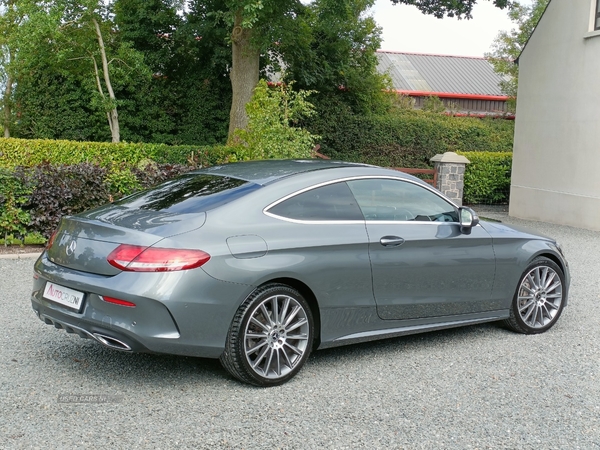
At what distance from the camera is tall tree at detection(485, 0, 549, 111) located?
3625 cm

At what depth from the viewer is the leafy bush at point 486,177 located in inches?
857

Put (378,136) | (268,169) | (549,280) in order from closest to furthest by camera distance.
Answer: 1. (268,169)
2. (549,280)
3. (378,136)

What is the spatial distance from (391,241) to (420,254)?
1.03ft

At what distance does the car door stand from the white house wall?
10928 mm

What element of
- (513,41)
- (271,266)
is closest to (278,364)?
(271,266)

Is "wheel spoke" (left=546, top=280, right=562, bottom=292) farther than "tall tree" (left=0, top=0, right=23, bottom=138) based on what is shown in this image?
No

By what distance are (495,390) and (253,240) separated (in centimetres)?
201

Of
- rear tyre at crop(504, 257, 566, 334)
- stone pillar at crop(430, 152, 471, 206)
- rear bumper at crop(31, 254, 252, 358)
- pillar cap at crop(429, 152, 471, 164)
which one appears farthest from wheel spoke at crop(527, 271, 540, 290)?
pillar cap at crop(429, 152, 471, 164)

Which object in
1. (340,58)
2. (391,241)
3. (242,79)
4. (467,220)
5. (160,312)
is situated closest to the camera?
(160,312)

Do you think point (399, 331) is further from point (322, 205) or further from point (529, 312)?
point (529, 312)

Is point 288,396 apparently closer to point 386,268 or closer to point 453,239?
point 386,268

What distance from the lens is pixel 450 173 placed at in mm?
19641

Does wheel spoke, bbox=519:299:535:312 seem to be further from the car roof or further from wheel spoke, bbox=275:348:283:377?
wheel spoke, bbox=275:348:283:377

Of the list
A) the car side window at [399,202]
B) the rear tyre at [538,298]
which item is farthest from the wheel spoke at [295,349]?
the rear tyre at [538,298]
